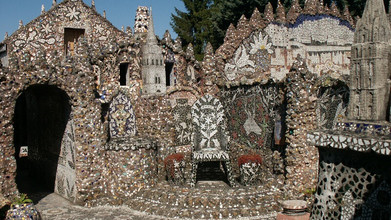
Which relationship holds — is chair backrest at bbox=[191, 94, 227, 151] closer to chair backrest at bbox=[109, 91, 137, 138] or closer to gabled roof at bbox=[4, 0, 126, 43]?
chair backrest at bbox=[109, 91, 137, 138]

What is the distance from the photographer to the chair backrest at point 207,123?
1147 cm

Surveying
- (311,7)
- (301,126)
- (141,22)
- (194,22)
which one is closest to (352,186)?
(301,126)

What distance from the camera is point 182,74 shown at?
1362 centimetres

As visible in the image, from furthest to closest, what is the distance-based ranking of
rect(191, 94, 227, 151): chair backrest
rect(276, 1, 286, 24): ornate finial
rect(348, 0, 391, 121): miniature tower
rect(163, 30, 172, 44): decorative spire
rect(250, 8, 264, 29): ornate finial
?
rect(276, 1, 286, 24): ornate finial < rect(250, 8, 264, 29): ornate finial < rect(163, 30, 172, 44): decorative spire < rect(191, 94, 227, 151): chair backrest < rect(348, 0, 391, 121): miniature tower

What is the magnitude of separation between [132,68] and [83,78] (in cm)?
238

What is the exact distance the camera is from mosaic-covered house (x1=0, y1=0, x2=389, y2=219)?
9781 mm

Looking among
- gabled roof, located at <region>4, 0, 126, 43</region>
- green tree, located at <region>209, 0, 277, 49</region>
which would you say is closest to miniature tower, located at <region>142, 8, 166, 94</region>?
gabled roof, located at <region>4, 0, 126, 43</region>

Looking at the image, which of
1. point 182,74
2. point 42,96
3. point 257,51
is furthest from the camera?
point 257,51

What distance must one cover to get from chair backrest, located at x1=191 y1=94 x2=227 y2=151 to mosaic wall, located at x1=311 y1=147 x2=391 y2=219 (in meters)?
7.13

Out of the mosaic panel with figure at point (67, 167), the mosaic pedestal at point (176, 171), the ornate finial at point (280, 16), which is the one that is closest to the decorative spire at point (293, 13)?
the ornate finial at point (280, 16)

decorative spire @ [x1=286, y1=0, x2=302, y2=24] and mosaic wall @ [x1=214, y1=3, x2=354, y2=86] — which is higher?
decorative spire @ [x1=286, y1=0, x2=302, y2=24]

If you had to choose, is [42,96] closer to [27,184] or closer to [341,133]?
[27,184]

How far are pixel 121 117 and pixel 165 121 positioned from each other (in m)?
1.27

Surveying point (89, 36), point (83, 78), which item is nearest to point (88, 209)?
point (83, 78)
